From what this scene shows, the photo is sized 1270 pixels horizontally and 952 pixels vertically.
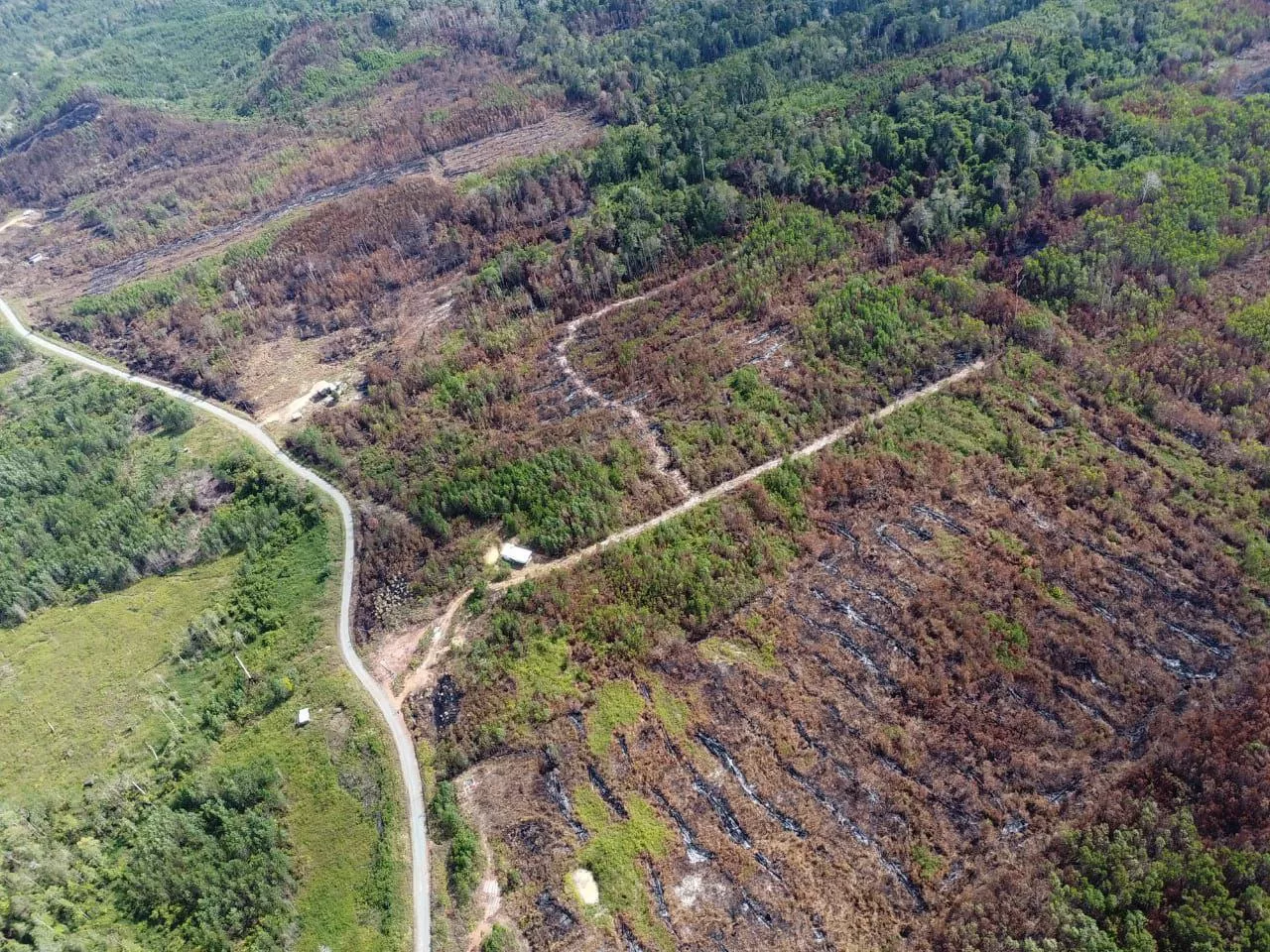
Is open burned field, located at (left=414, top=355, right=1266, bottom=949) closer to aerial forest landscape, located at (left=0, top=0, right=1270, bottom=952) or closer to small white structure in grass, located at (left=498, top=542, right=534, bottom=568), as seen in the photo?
aerial forest landscape, located at (left=0, top=0, right=1270, bottom=952)

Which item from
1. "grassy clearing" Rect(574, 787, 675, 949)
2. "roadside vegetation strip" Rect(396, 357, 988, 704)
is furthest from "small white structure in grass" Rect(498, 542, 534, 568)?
"grassy clearing" Rect(574, 787, 675, 949)

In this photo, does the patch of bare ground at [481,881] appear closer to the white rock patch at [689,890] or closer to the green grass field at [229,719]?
the green grass field at [229,719]

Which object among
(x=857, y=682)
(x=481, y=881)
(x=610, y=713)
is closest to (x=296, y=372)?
(x=610, y=713)

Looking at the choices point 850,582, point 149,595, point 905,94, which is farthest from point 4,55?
point 850,582

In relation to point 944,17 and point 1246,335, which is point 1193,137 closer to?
point 1246,335

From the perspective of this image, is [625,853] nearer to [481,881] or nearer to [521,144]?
[481,881]

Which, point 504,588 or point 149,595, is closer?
point 504,588
